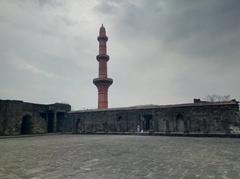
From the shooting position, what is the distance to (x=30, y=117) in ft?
82.6

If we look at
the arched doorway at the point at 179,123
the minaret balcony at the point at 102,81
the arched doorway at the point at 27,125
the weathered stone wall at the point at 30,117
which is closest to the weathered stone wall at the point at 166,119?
the arched doorway at the point at 179,123

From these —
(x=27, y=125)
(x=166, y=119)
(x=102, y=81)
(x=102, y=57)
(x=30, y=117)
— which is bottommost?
(x=27, y=125)

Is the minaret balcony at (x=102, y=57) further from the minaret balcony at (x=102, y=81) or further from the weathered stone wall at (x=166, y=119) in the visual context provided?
the weathered stone wall at (x=166, y=119)

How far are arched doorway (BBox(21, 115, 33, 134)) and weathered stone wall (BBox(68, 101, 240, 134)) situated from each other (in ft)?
16.6

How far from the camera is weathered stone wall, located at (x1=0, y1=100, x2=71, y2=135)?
73.1 feet

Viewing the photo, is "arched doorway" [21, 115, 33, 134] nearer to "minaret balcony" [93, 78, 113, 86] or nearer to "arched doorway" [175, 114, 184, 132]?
"minaret balcony" [93, 78, 113, 86]

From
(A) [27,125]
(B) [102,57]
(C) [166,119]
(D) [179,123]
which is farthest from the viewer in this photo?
(B) [102,57]

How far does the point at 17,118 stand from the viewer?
23.2 meters

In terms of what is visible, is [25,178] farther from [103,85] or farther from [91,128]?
[103,85]

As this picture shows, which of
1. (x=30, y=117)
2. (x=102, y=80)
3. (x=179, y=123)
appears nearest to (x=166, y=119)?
(x=179, y=123)

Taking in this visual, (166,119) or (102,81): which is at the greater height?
(102,81)

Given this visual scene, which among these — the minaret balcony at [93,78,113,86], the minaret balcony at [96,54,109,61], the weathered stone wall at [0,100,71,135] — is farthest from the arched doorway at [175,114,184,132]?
the minaret balcony at [96,54,109,61]

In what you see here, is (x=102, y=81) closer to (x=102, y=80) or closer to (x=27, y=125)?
(x=102, y=80)

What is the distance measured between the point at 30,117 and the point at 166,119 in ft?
49.6
